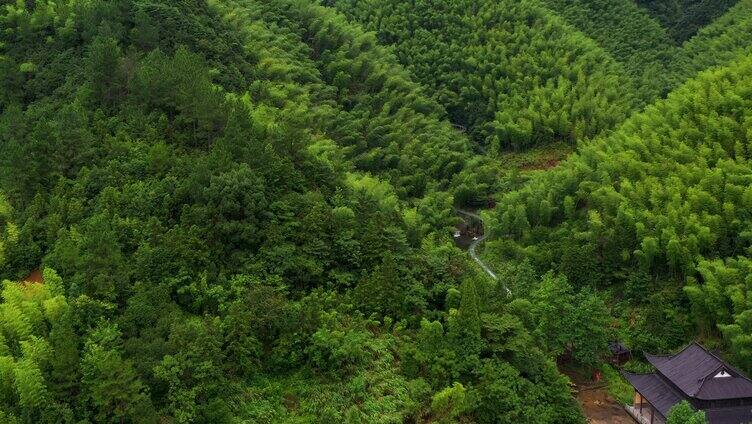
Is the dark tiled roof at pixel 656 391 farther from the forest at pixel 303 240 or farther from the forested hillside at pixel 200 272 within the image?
the forested hillside at pixel 200 272

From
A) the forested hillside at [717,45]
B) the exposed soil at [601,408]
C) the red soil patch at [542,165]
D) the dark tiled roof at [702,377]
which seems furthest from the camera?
the forested hillside at [717,45]

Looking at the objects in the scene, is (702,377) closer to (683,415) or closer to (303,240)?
(683,415)

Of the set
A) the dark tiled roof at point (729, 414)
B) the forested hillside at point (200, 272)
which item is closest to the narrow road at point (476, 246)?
the forested hillside at point (200, 272)

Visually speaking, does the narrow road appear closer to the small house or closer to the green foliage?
the small house

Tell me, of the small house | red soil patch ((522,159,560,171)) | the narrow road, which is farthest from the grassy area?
red soil patch ((522,159,560,171))

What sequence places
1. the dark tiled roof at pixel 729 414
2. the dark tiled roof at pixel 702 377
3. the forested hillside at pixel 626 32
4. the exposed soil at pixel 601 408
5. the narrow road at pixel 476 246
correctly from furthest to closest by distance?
the forested hillside at pixel 626 32 < the narrow road at pixel 476 246 < the exposed soil at pixel 601 408 < the dark tiled roof at pixel 729 414 < the dark tiled roof at pixel 702 377

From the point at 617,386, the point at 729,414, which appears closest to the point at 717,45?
the point at 617,386
